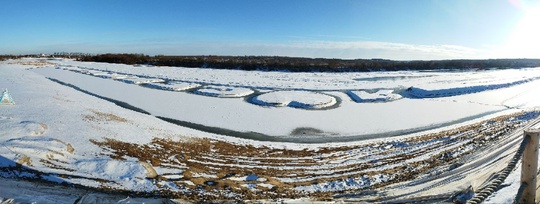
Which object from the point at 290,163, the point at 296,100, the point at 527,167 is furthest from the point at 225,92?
the point at 527,167

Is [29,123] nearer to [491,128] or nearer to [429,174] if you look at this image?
[429,174]

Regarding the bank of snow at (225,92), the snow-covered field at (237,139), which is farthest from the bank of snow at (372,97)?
the bank of snow at (225,92)

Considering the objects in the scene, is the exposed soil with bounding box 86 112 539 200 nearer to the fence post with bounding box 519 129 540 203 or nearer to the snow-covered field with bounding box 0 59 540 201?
the snow-covered field with bounding box 0 59 540 201

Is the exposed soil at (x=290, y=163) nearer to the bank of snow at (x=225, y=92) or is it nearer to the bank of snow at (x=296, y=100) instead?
the bank of snow at (x=296, y=100)

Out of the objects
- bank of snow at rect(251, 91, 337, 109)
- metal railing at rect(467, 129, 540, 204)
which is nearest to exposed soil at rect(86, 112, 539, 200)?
metal railing at rect(467, 129, 540, 204)

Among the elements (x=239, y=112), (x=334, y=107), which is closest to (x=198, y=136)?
(x=239, y=112)

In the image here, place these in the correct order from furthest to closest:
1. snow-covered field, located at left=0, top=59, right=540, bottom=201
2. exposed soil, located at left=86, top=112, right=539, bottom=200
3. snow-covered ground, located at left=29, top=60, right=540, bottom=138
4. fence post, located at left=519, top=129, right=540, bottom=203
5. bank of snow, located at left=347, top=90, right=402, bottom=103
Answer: bank of snow, located at left=347, top=90, right=402, bottom=103 < snow-covered ground, located at left=29, top=60, right=540, bottom=138 < snow-covered field, located at left=0, top=59, right=540, bottom=201 < exposed soil, located at left=86, top=112, right=539, bottom=200 < fence post, located at left=519, top=129, right=540, bottom=203
